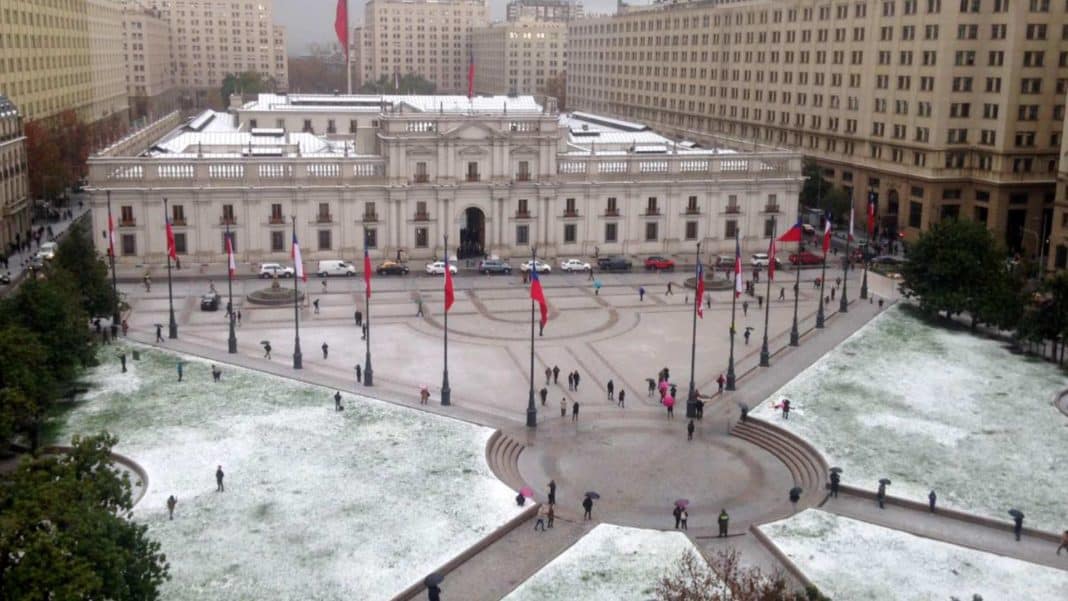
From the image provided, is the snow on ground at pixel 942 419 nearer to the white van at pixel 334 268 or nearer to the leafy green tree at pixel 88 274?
the leafy green tree at pixel 88 274

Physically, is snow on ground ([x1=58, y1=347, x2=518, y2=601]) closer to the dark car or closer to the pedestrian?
the pedestrian

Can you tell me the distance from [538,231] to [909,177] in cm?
3713

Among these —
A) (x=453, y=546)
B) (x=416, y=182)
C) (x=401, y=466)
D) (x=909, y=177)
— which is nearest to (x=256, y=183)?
(x=416, y=182)

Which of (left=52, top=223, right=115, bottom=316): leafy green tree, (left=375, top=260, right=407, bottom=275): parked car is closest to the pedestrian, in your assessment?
(left=52, top=223, right=115, bottom=316): leafy green tree

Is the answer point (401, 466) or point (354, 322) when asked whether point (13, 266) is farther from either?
point (401, 466)

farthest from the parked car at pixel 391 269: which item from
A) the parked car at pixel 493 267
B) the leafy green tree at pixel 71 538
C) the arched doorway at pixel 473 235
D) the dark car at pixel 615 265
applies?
the leafy green tree at pixel 71 538

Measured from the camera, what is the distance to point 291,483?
41031 mm

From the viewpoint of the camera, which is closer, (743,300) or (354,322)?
(354,322)

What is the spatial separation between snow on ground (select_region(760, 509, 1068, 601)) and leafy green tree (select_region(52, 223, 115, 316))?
136ft

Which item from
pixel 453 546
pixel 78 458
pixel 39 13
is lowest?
pixel 453 546

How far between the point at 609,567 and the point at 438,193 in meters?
55.3

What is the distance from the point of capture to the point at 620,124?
125 metres

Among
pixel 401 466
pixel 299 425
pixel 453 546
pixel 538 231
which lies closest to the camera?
pixel 453 546

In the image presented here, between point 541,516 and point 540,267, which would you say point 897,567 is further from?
point 540,267
